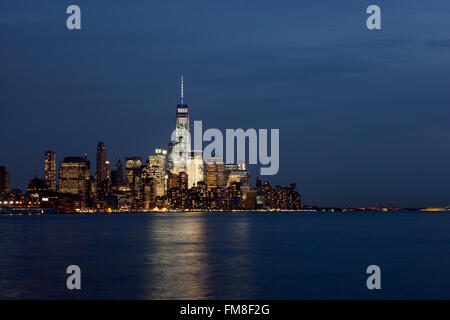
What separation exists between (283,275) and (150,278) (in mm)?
14738

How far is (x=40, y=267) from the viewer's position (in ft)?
235

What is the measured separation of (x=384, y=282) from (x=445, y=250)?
44267mm
